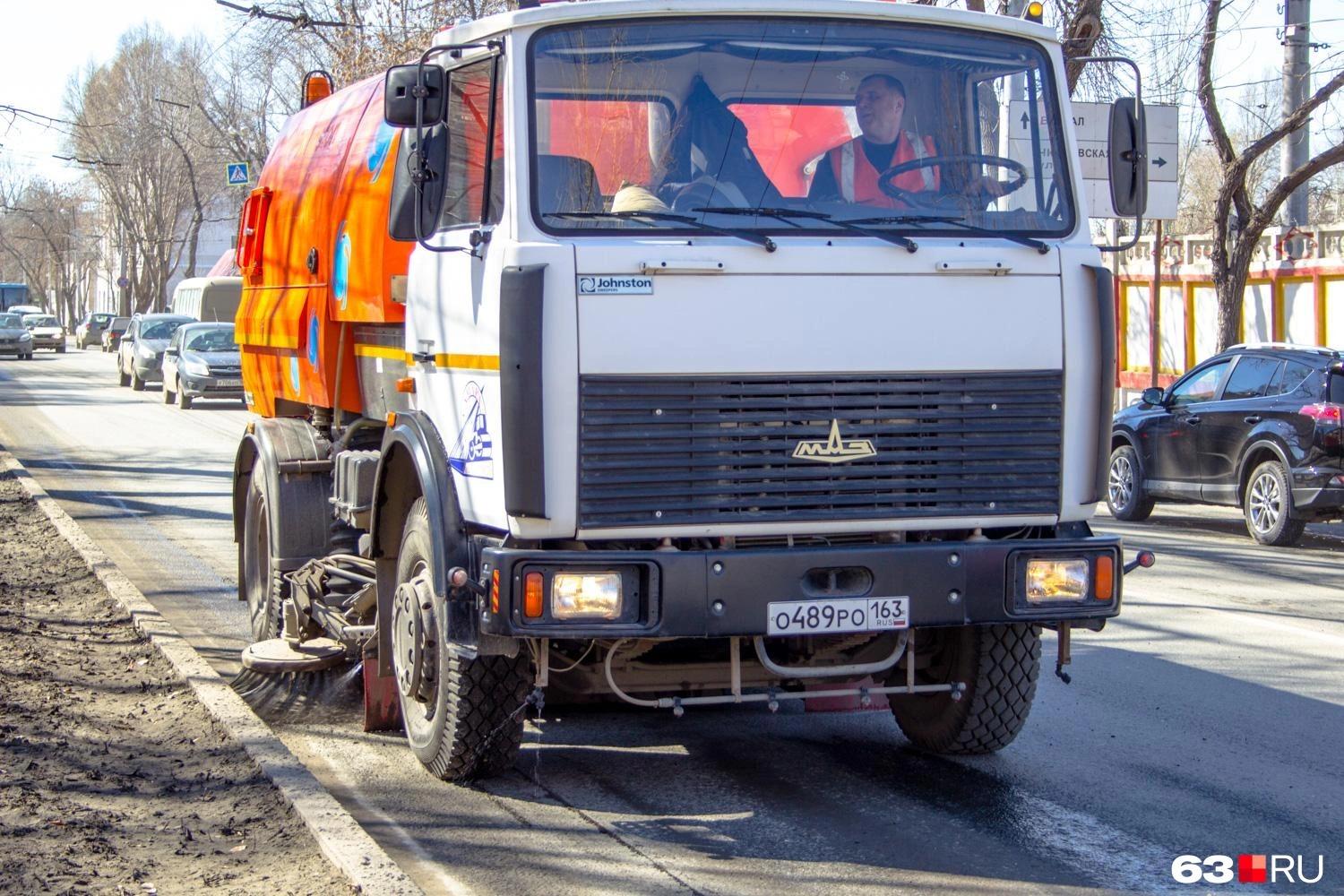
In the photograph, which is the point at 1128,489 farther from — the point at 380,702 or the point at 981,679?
the point at 380,702

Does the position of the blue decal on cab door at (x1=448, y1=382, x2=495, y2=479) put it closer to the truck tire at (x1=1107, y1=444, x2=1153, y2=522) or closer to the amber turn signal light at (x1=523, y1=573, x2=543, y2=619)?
the amber turn signal light at (x1=523, y1=573, x2=543, y2=619)

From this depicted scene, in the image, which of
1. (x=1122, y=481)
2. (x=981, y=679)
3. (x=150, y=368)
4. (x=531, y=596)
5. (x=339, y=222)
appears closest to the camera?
(x=531, y=596)

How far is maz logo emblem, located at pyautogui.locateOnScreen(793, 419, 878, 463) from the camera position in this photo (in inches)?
204

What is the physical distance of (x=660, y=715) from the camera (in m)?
7.12

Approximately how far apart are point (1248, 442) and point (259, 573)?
9033 mm

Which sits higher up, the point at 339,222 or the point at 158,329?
the point at 158,329

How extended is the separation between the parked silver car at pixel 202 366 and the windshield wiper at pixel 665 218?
2515cm

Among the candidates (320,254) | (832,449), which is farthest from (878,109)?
(320,254)

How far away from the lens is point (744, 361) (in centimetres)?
513

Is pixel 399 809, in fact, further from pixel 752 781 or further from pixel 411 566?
pixel 752 781

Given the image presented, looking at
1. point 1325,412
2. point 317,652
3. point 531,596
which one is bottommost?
point 317,652

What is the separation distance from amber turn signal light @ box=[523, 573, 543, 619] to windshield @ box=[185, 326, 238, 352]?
89.6 ft

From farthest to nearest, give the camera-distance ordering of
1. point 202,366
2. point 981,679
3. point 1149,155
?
point 202,366 → point 1149,155 → point 981,679

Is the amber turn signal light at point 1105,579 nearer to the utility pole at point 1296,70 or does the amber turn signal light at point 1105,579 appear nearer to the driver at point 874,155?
the driver at point 874,155
